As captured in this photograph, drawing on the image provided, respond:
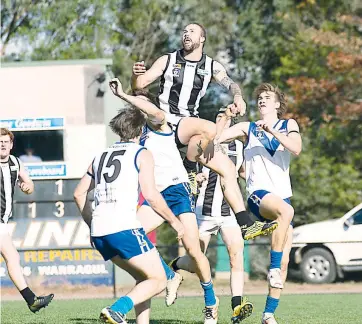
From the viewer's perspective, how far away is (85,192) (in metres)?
7.66

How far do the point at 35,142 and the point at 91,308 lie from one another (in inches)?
265

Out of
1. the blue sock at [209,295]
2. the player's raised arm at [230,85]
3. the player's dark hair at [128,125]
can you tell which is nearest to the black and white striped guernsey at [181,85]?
the player's raised arm at [230,85]

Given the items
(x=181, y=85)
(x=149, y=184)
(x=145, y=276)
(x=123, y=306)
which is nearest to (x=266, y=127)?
(x=181, y=85)

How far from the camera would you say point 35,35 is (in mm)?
28375

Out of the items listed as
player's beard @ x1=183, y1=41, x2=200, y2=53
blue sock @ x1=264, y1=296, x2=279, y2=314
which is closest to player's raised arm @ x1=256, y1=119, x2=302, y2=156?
player's beard @ x1=183, y1=41, x2=200, y2=53

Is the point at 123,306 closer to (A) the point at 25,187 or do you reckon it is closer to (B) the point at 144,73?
(B) the point at 144,73

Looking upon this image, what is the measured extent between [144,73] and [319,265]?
10.3m

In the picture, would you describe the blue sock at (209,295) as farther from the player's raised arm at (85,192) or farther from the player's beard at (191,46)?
the player's beard at (191,46)

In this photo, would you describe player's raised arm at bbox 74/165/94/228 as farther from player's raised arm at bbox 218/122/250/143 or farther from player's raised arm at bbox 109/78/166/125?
player's raised arm at bbox 218/122/250/143

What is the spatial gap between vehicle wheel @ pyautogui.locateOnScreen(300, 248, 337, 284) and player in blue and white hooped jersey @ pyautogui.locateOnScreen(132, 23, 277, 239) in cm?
922

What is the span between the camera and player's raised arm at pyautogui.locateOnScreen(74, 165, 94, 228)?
25.0 feet

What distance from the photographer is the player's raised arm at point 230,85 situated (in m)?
8.91

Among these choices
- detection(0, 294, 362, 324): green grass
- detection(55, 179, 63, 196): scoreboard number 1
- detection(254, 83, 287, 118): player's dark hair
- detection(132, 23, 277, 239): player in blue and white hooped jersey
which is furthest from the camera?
detection(55, 179, 63, 196): scoreboard number 1

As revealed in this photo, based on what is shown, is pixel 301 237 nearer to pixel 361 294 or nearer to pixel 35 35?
pixel 361 294
